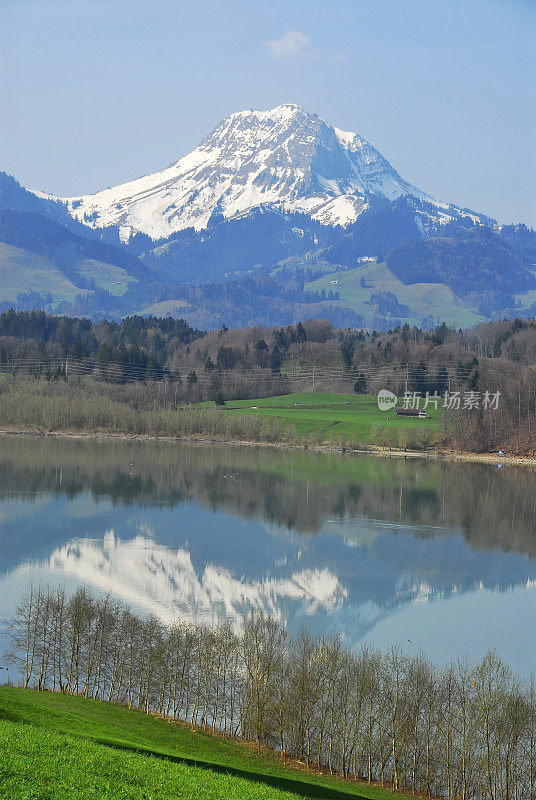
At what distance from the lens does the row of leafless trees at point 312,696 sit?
2558cm

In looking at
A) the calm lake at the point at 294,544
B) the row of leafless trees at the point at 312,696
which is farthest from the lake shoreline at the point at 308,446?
the row of leafless trees at the point at 312,696

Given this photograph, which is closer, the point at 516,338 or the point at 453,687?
the point at 453,687

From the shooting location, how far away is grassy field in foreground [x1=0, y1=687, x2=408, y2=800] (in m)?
Answer: 15.3

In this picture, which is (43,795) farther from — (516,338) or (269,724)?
(516,338)

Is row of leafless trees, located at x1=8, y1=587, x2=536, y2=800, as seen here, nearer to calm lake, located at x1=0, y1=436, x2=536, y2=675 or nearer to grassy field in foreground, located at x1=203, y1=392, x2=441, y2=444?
calm lake, located at x1=0, y1=436, x2=536, y2=675

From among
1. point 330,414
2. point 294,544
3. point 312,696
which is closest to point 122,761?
point 312,696

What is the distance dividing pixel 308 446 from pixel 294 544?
76.4 meters

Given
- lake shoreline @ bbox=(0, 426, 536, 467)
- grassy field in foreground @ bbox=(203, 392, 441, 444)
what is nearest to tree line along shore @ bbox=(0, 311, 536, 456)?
grassy field in foreground @ bbox=(203, 392, 441, 444)

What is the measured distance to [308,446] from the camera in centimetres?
13838

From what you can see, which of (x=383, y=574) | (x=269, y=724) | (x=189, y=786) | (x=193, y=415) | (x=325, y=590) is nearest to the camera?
(x=189, y=786)

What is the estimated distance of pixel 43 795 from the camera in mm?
14438

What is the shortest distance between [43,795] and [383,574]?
134 feet

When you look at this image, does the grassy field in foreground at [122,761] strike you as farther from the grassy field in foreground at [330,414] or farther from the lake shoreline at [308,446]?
the grassy field in foreground at [330,414]

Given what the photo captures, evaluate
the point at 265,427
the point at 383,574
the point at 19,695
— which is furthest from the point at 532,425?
the point at 19,695
